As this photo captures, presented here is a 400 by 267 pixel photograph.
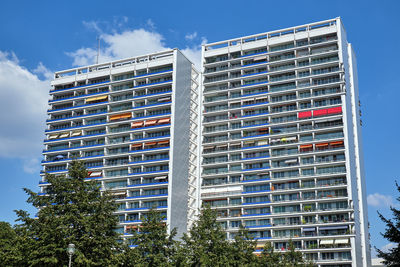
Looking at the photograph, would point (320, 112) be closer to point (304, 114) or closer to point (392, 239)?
point (304, 114)

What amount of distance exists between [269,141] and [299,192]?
12.5 m

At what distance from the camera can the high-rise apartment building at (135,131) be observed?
314 feet

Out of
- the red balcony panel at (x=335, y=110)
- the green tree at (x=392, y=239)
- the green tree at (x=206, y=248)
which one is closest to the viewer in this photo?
the green tree at (x=392, y=239)

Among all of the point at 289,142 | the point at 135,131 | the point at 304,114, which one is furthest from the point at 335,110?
the point at 135,131

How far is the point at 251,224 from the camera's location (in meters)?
92.2

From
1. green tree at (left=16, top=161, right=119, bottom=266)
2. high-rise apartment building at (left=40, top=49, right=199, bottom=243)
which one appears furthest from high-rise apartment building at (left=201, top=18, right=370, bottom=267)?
→ green tree at (left=16, top=161, right=119, bottom=266)

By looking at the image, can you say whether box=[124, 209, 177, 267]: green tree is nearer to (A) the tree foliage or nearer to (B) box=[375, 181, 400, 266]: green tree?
(A) the tree foliage

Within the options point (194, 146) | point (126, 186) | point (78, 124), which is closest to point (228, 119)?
point (194, 146)

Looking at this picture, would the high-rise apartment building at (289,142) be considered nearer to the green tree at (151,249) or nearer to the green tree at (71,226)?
the green tree at (151,249)

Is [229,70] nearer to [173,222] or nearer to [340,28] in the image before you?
[340,28]

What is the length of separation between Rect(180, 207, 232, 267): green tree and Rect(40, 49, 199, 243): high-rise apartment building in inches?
1516

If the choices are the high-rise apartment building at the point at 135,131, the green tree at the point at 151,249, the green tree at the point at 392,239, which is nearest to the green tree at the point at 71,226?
the green tree at the point at 151,249

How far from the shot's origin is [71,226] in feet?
144

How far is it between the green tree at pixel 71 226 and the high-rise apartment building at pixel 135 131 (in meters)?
46.4
